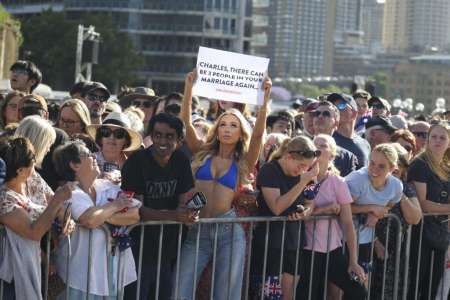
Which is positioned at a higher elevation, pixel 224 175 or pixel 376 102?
pixel 376 102

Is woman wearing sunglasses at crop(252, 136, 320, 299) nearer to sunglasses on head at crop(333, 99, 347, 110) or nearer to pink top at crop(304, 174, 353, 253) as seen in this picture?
pink top at crop(304, 174, 353, 253)

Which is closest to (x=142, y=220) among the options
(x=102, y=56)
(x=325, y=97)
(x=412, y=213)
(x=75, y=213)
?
(x=75, y=213)

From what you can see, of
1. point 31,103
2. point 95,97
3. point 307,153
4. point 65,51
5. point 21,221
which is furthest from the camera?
point 65,51

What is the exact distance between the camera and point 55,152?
6.87 metres

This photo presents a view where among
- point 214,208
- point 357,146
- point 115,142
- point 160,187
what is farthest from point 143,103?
point 160,187

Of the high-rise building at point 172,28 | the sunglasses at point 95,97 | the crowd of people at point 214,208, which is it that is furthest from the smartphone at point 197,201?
the high-rise building at point 172,28

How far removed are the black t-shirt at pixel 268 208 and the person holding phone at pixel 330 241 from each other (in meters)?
0.23

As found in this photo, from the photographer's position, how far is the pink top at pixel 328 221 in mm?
8055

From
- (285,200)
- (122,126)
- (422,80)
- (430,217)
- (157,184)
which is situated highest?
(422,80)

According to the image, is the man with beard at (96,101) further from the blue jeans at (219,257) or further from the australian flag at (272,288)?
the australian flag at (272,288)

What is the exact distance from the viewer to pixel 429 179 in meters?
9.01

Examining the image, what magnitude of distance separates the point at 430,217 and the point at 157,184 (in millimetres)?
2810

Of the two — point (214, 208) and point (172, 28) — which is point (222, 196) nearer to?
point (214, 208)

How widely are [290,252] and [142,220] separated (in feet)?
4.68
